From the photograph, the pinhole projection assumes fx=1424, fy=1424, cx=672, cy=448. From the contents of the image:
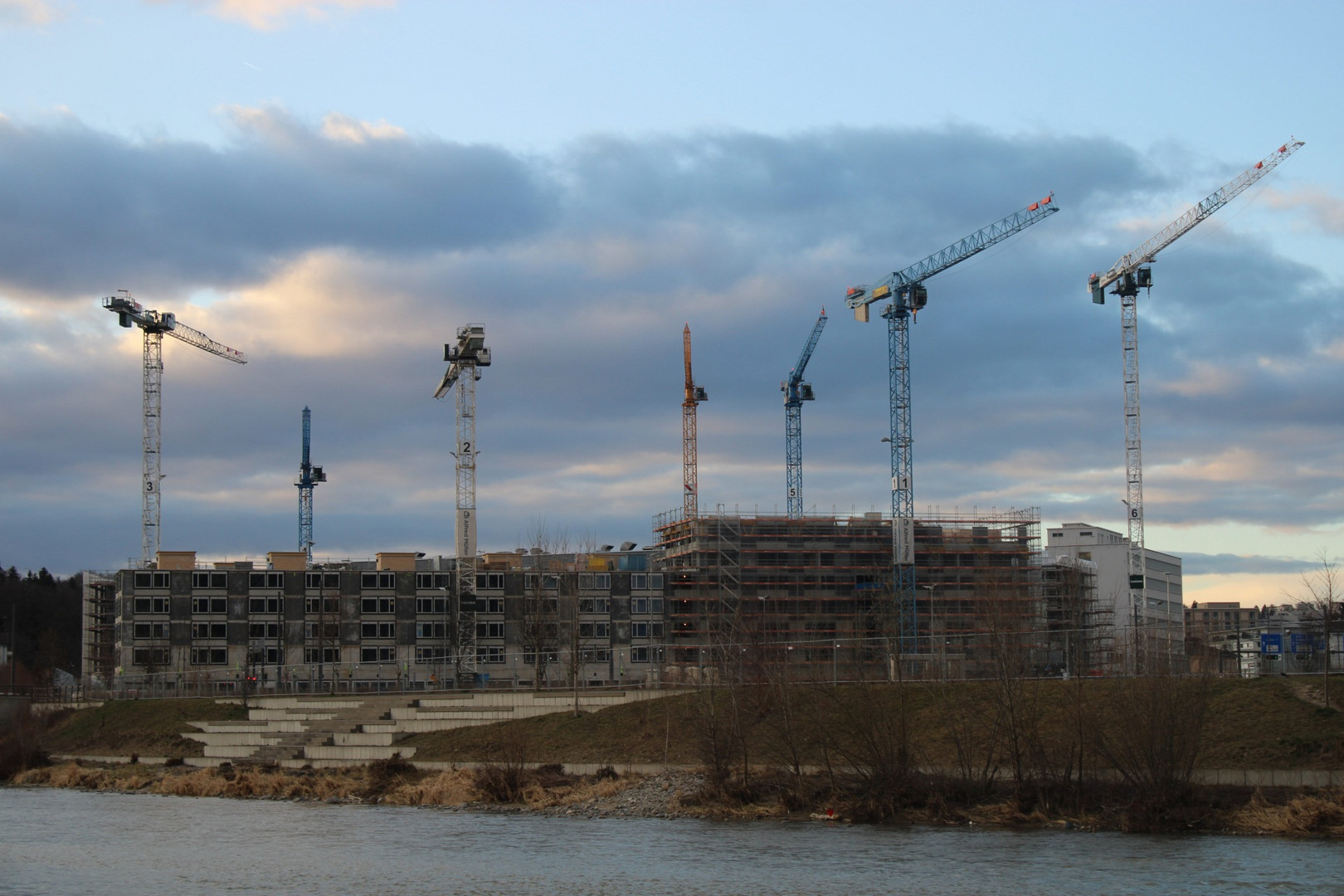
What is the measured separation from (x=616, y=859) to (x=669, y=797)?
13.3 metres

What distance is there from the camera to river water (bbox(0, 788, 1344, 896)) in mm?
41906

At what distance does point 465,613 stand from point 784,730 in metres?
85.9

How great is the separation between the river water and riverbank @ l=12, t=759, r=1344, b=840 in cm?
157

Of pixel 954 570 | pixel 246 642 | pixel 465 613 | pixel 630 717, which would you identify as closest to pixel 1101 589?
pixel 954 570

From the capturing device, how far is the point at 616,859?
47.9 metres

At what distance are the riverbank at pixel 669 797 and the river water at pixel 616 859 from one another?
157cm

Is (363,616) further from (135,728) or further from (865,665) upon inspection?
(865,665)

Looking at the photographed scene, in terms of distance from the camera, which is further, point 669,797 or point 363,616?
point 363,616

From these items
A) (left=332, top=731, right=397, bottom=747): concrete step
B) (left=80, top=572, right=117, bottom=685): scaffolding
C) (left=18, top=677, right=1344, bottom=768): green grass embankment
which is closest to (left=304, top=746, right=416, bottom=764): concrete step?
Answer: (left=332, top=731, right=397, bottom=747): concrete step

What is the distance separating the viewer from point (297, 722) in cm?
8250

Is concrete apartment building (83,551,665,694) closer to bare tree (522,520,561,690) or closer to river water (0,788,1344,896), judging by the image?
bare tree (522,520,561,690)

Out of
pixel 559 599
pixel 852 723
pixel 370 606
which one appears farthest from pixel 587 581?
pixel 852 723

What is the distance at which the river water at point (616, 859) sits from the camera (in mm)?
41906

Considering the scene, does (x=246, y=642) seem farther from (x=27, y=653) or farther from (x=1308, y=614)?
(x=1308, y=614)
